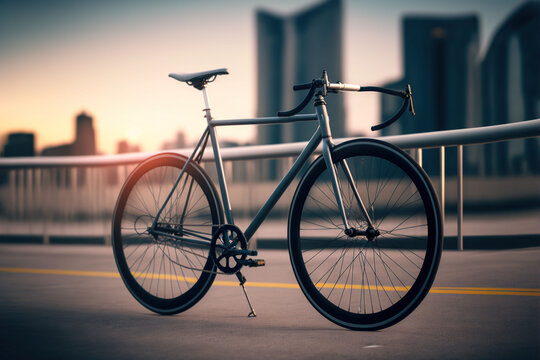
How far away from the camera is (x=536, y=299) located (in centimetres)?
387

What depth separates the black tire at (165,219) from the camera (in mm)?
3768

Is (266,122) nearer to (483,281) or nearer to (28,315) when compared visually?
(28,315)

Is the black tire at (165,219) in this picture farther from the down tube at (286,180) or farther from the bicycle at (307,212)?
the down tube at (286,180)

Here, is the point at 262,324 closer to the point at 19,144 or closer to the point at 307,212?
the point at 307,212

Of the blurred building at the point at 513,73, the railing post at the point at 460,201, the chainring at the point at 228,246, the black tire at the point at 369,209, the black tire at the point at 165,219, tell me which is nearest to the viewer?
the black tire at the point at 369,209

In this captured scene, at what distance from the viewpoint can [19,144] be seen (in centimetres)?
10050

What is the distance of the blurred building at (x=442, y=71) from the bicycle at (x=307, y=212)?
116 metres

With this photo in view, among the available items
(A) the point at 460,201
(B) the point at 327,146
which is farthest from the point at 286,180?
(A) the point at 460,201

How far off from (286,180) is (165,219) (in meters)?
0.95

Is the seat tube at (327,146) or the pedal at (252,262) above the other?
the seat tube at (327,146)

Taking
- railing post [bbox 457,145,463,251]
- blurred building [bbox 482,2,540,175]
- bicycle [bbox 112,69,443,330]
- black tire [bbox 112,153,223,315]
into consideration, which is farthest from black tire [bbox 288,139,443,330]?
blurred building [bbox 482,2,540,175]

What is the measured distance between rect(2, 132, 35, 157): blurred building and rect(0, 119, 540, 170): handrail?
89.2 m

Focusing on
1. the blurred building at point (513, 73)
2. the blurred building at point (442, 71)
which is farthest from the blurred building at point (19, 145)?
the blurred building at point (513, 73)

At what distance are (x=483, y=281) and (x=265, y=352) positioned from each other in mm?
2369
